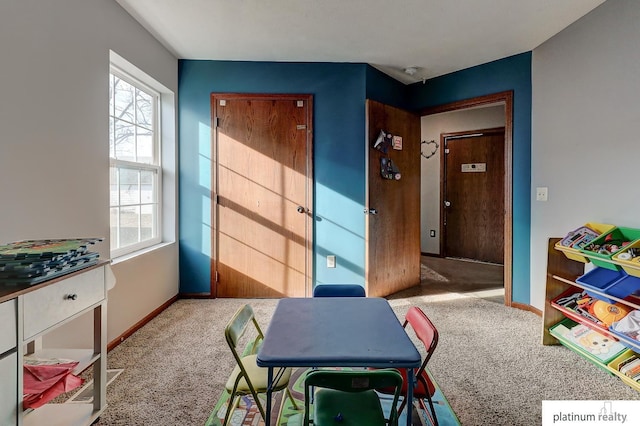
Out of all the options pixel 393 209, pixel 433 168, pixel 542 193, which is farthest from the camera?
pixel 433 168

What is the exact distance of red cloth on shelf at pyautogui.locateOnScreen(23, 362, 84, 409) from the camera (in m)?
1.27

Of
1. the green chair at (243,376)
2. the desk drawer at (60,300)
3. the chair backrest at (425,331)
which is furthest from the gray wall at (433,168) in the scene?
the desk drawer at (60,300)

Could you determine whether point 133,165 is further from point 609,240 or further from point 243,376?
point 609,240

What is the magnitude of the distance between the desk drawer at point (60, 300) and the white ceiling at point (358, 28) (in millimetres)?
2123

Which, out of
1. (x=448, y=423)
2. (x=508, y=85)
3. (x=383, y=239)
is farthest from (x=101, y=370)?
(x=508, y=85)

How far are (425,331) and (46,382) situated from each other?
1.61 m

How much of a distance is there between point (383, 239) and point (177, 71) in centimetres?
288

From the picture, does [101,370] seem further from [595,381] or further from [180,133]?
[595,381]

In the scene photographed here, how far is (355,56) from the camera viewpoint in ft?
11.3

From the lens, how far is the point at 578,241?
2.38 m

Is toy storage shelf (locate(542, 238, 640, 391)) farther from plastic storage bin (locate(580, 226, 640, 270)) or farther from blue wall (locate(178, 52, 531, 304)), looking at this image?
blue wall (locate(178, 52, 531, 304))

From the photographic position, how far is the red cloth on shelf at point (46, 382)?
4.16ft

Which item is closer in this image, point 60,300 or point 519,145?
point 60,300

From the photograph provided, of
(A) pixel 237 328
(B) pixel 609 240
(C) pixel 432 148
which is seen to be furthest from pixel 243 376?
(C) pixel 432 148
